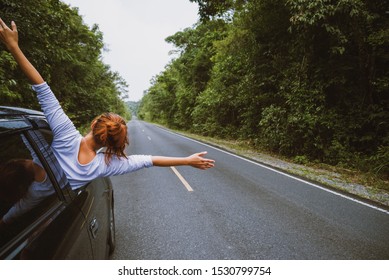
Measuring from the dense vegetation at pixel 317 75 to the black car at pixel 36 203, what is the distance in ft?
29.3

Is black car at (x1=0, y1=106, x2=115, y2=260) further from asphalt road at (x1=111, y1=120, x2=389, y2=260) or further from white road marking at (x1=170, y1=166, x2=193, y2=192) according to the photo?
white road marking at (x1=170, y1=166, x2=193, y2=192)

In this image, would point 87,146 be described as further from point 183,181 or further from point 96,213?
point 183,181

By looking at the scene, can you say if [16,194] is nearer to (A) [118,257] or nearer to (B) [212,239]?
(A) [118,257]

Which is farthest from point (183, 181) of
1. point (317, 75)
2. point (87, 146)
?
point (317, 75)

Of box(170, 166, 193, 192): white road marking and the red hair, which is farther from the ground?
the red hair

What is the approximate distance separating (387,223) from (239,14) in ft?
43.2

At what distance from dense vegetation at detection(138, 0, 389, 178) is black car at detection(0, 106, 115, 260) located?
893 centimetres

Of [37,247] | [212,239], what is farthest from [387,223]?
[37,247]

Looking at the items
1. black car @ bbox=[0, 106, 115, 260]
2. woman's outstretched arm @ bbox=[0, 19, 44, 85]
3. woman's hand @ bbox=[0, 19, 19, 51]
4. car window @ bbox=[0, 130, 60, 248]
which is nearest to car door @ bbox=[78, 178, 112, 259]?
black car @ bbox=[0, 106, 115, 260]

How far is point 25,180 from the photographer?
5.69 ft

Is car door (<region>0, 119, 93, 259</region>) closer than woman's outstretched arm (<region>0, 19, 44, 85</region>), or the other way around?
car door (<region>0, 119, 93, 259</region>)

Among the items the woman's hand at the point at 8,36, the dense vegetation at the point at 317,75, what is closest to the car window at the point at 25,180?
the woman's hand at the point at 8,36

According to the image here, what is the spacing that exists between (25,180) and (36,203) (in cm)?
20

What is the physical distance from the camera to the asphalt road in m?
3.43
